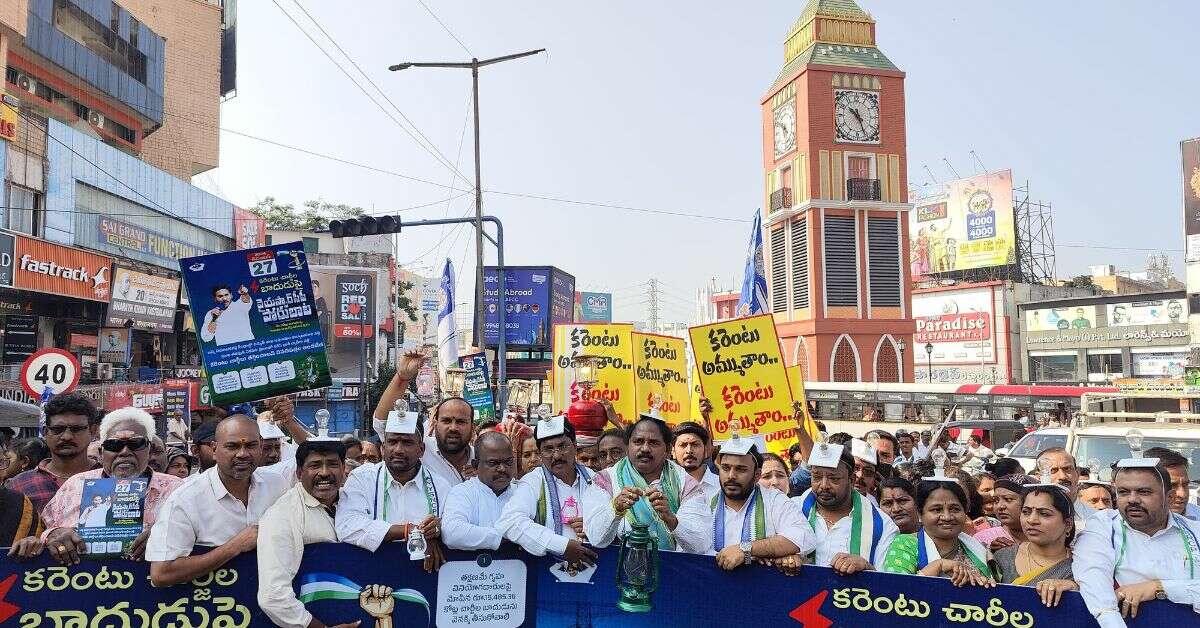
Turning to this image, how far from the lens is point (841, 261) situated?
4053 centimetres

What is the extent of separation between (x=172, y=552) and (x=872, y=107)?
41183mm

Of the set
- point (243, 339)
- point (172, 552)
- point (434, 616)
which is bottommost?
point (434, 616)

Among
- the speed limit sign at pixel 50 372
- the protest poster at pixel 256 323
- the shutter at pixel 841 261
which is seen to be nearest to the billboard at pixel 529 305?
the shutter at pixel 841 261

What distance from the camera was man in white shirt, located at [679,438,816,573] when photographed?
4.32 m

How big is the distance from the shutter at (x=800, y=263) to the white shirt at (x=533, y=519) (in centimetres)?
3712

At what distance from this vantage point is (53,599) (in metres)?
4.13

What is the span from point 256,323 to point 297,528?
329cm

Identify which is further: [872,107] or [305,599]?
[872,107]

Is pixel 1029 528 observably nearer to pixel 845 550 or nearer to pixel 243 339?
pixel 845 550

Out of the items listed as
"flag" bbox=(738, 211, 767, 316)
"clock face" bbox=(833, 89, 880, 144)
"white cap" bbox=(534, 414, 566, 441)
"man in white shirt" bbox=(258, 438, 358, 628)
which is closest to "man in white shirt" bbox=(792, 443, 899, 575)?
"white cap" bbox=(534, 414, 566, 441)

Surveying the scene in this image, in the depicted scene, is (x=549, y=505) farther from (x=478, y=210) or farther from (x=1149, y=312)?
(x=1149, y=312)

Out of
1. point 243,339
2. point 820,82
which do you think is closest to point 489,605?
point 243,339

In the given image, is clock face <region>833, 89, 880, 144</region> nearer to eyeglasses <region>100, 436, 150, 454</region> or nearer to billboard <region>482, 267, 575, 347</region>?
billboard <region>482, 267, 575, 347</region>

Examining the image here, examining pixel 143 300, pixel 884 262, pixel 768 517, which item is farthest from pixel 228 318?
pixel 884 262
